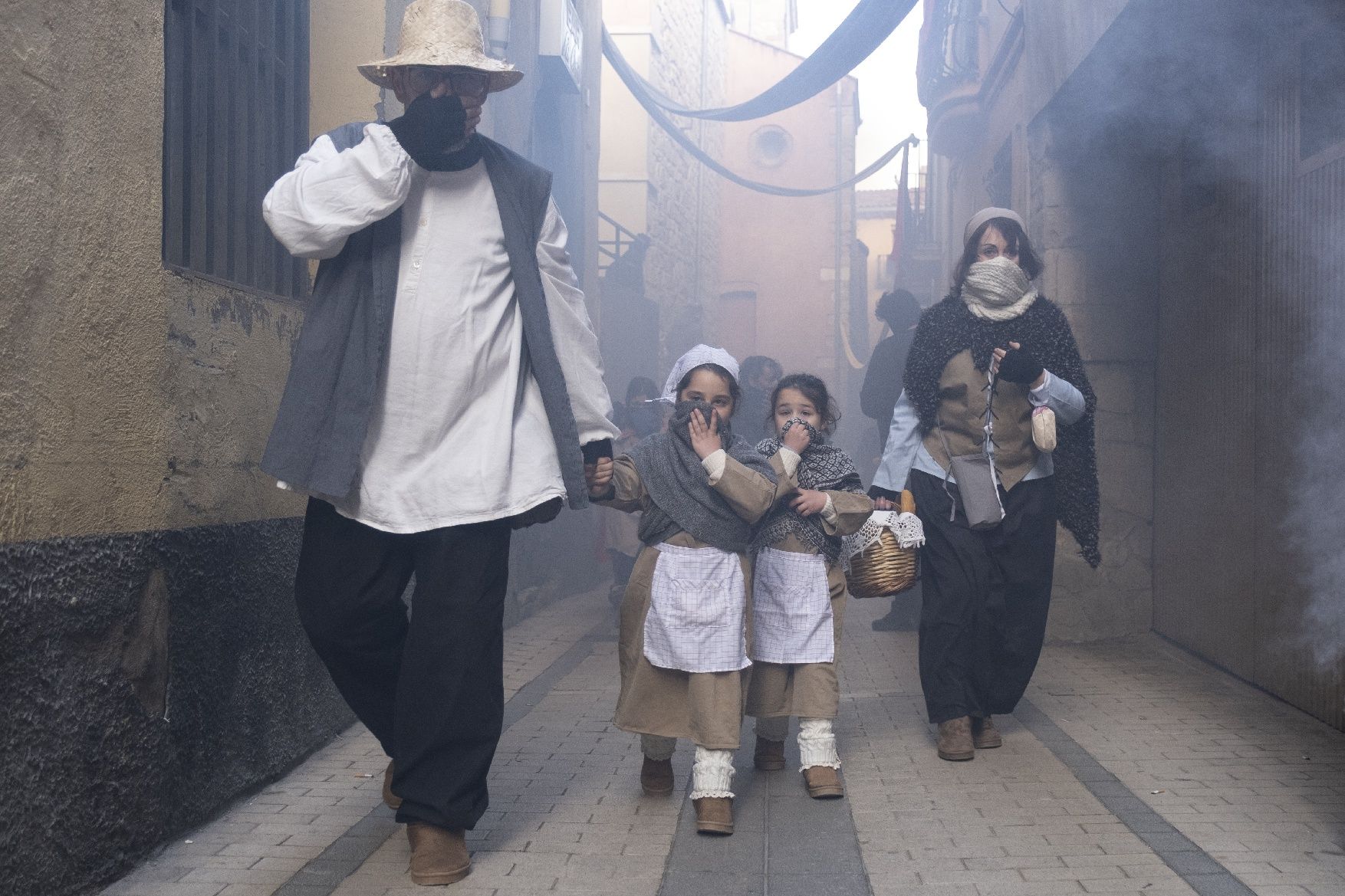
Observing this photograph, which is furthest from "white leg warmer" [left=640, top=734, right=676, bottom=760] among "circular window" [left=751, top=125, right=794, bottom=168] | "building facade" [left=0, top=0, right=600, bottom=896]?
"circular window" [left=751, top=125, right=794, bottom=168]

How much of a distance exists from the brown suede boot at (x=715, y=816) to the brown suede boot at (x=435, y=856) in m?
0.71

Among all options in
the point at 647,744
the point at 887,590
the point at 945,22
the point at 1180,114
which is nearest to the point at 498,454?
the point at 647,744

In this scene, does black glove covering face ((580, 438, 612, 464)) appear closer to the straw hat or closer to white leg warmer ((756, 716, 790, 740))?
the straw hat

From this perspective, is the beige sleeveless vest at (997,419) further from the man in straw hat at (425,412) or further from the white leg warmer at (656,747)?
the man in straw hat at (425,412)

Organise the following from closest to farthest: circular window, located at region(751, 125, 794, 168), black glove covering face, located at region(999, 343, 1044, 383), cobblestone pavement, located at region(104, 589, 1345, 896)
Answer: cobblestone pavement, located at region(104, 589, 1345, 896)
black glove covering face, located at region(999, 343, 1044, 383)
circular window, located at region(751, 125, 794, 168)

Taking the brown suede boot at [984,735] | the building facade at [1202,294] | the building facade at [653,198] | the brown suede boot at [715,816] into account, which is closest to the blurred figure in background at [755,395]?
the building facade at [1202,294]

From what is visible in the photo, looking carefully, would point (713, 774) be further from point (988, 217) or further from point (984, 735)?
point (988, 217)

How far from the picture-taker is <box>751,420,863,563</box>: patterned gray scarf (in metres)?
4.32

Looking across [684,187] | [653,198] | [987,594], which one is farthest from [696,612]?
[684,187]

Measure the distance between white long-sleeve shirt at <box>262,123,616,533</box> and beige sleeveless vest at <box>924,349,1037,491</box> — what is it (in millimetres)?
1904

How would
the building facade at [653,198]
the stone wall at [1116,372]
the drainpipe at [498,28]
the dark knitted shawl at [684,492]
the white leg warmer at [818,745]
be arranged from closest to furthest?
the dark knitted shawl at [684,492] < the white leg warmer at [818,745] < the stone wall at [1116,372] < the drainpipe at [498,28] < the building facade at [653,198]

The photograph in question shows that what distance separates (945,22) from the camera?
44.1 feet

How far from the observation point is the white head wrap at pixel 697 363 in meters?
4.16

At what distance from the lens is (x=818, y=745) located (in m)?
4.15
